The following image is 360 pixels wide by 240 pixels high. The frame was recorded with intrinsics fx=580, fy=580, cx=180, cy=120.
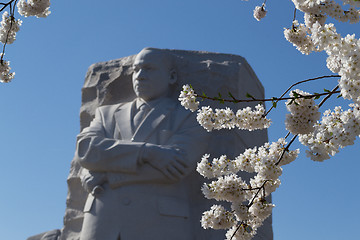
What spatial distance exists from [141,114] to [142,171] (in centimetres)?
66

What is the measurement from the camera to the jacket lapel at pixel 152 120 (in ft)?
17.1

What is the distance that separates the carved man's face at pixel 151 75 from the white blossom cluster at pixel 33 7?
2501mm

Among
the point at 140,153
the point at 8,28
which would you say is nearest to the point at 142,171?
the point at 140,153

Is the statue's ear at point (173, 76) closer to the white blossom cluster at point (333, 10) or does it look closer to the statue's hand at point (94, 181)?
the statue's hand at point (94, 181)

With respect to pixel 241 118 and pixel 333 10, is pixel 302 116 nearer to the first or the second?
pixel 241 118

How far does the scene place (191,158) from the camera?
504cm

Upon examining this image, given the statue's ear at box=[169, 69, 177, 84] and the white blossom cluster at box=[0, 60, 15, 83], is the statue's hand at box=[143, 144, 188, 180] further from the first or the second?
the white blossom cluster at box=[0, 60, 15, 83]

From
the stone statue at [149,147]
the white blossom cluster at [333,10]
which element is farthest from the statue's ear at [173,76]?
the white blossom cluster at [333,10]

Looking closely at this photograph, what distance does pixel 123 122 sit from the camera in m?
5.42

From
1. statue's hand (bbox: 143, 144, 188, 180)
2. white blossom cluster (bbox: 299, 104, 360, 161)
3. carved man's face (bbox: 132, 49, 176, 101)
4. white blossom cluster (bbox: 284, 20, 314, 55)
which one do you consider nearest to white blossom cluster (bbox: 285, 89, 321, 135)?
white blossom cluster (bbox: 299, 104, 360, 161)

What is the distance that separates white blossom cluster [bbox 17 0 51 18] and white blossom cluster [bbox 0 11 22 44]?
8 cm

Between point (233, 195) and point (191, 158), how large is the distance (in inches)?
91.2

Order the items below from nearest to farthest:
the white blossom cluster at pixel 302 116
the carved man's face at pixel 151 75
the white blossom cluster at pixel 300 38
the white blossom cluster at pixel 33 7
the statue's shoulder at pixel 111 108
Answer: the white blossom cluster at pixel 302 116
the white blossom cluster at pixel 300 38
the white blossom cluster at pixel 33 7
the carved man's face at pixel 151 75
the statue's shoulder at pixel 111 108

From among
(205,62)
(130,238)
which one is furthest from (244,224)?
(205,62)
